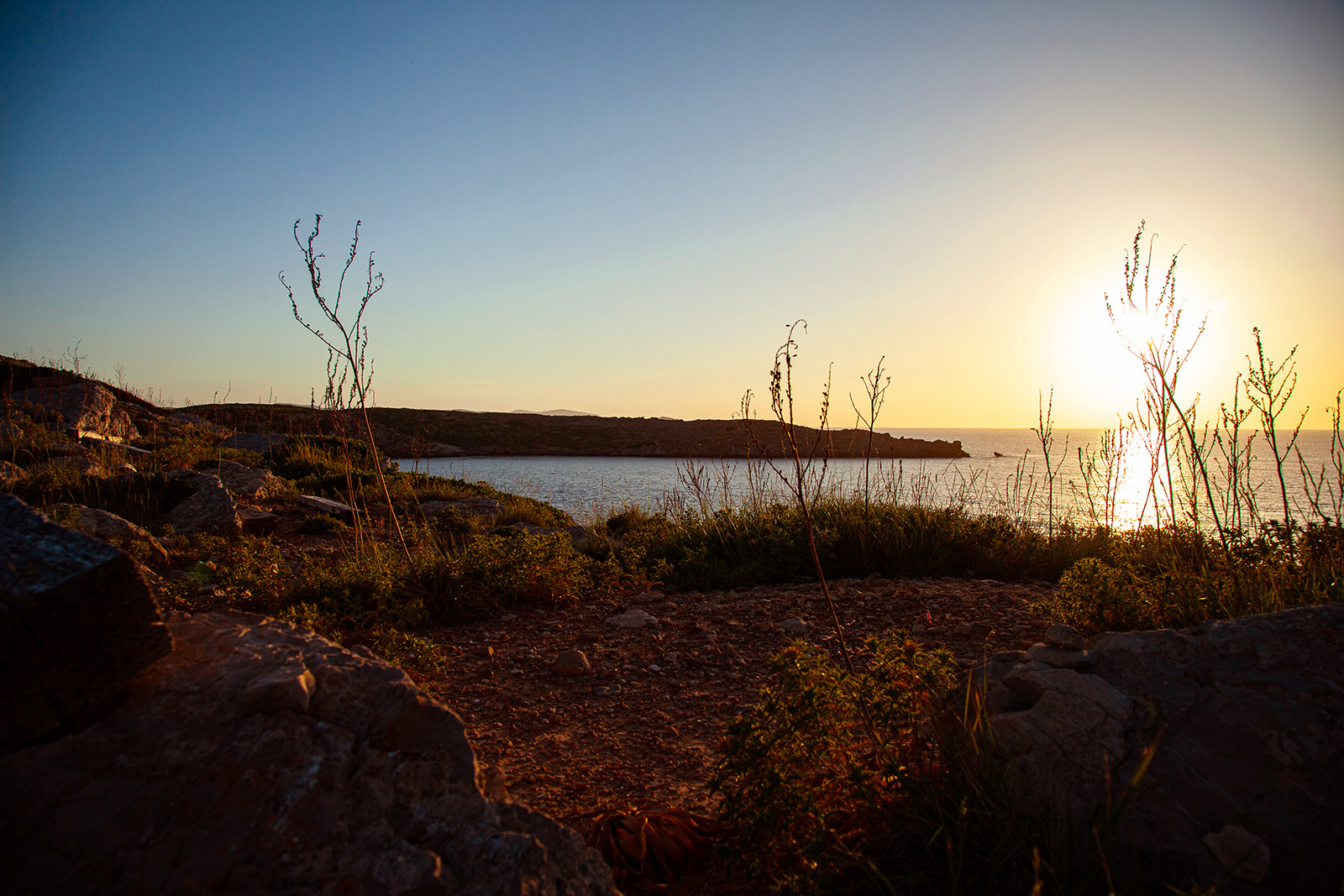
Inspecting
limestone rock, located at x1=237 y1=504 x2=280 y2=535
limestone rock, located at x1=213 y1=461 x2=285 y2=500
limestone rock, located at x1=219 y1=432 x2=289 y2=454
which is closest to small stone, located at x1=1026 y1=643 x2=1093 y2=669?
limestone rock, located at x1=237 y1=504 x2=280 y2=535

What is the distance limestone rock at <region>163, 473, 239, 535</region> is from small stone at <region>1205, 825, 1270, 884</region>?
7.88 m

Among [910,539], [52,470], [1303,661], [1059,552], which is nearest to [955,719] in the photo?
[1303,661]

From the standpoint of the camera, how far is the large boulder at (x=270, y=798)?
117 centimetres

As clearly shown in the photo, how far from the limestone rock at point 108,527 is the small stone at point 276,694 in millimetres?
4554

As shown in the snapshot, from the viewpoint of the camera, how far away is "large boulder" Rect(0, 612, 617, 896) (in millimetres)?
1172

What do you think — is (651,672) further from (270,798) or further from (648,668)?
(270,798)

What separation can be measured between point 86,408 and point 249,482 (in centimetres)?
493

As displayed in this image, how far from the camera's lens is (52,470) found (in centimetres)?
704

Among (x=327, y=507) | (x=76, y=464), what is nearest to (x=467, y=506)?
(x=327, y=507)

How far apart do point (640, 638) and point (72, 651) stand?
121 inches

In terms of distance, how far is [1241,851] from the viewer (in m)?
1.48

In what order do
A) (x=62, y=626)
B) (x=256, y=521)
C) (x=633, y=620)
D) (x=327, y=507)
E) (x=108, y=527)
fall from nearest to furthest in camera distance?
1. (x=62, y=626)
2. (x=633, y=620)
3. (x=108, y=527)
4. (x=256, y=521)
5. (x=327, y=507)

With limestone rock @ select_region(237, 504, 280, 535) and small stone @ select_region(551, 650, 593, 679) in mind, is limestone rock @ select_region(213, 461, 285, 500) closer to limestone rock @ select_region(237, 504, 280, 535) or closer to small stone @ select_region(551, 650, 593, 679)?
limestone rock @ select_region(237, 504, 280, 535)

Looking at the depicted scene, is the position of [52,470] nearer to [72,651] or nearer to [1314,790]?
[72,651]
